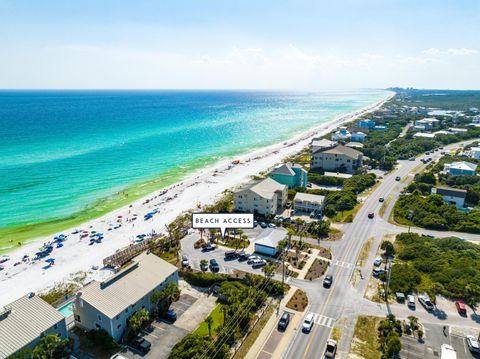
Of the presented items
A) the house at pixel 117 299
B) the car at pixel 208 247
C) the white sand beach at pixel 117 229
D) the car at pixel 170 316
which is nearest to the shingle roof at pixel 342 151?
the white sand beach at pixel 117 229

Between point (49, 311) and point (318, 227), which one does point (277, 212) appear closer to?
point (318, 227)

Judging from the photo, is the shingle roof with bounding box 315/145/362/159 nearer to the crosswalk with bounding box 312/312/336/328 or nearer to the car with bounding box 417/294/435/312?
the car with bounding box 417/294/435/312

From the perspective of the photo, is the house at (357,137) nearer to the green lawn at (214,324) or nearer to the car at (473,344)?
the car at (473,344)

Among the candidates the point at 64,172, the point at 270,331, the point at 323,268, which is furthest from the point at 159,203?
the point at 270,331

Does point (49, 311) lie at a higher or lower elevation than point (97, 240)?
higher

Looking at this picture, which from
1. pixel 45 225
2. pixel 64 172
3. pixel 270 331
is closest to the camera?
pixel 270 331
